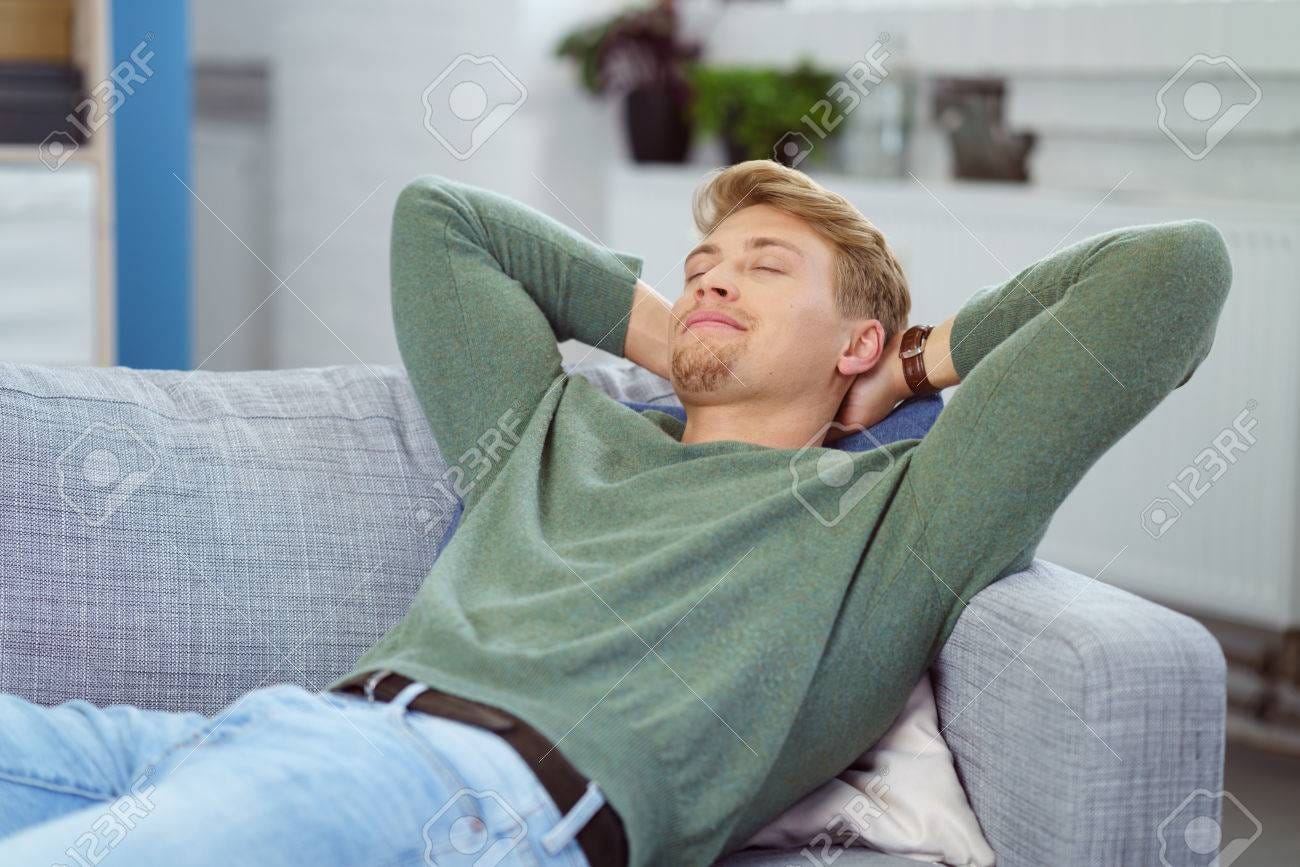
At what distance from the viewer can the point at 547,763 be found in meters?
1.24

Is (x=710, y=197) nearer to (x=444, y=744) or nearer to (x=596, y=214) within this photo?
(x=444, y=744)

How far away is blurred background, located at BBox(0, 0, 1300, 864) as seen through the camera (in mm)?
2826

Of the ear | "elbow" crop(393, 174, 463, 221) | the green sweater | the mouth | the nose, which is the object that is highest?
"elbow" crop(393, 174, 463, 221)

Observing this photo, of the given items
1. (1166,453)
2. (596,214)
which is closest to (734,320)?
(1166,453)

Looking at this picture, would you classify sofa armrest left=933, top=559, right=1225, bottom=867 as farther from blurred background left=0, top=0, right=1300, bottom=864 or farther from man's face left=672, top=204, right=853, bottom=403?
blurred background left=0, top=0, right=1300, bottom=864

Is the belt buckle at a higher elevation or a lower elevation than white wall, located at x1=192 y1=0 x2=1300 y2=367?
lower

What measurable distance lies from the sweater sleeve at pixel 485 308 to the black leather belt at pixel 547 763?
0.35m

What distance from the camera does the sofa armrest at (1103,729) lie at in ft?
4.16

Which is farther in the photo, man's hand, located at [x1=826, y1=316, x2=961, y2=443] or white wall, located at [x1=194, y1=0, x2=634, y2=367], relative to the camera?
white wall, located at [x1=194, y1=0, x2=634, y2=367]

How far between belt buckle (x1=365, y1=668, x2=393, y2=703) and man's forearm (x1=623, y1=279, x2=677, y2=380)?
595 millimetres

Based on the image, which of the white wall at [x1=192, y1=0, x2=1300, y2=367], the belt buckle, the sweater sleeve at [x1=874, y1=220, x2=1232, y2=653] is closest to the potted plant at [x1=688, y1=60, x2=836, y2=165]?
the white wall at [x1=192, y1=0, x2=1300, y2=367]

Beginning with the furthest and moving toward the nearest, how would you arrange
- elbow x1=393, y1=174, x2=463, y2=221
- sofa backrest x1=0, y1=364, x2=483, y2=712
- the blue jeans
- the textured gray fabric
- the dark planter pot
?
the dark planter pot < elbow x1=393, y1=174, x2=463, y2=221 < sofa backrest x1=0, y1=364, x2=483, y2=712 < the textured gray fabric < the blue jeans

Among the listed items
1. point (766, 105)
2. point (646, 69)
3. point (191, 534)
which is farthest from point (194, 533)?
point (646, 69)

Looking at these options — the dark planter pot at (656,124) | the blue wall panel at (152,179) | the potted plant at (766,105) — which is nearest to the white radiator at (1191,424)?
the potted plant at (766,105)
